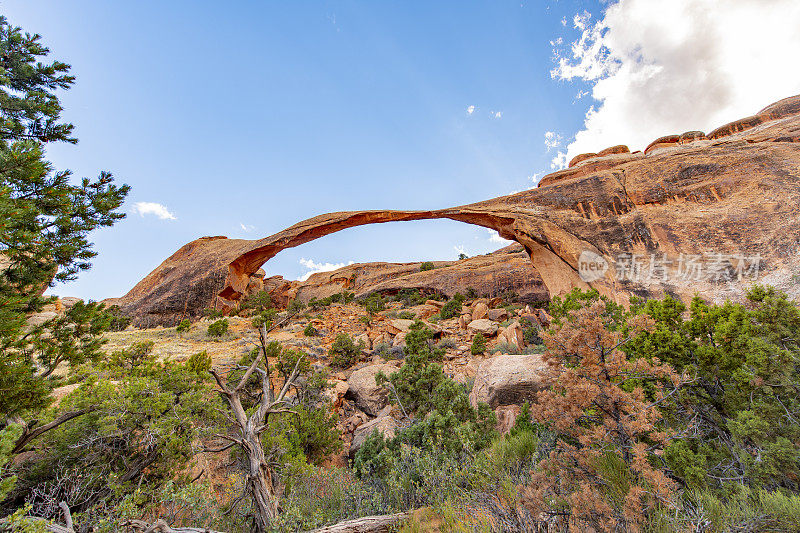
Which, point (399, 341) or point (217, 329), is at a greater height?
point (217, 329)

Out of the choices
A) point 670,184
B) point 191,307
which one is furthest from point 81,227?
point 670,184

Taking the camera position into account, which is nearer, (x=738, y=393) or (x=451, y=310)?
(x=738, y=393)

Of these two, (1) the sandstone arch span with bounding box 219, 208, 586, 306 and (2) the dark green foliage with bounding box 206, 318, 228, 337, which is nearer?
(1) the sandstone arch span with bounding box 219, 208, 586, 306

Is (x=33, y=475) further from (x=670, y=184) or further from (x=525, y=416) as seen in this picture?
(x=670, y=184)

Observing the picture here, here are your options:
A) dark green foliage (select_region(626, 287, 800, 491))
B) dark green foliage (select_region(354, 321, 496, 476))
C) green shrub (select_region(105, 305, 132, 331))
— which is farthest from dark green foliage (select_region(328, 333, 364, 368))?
green shrub (select_region(105, 305, 132, 331))

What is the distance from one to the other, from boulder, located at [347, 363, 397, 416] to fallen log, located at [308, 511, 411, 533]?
408 cm

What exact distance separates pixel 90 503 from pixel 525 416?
5.57 meters

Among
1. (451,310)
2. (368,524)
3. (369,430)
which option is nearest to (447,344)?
(451,310)

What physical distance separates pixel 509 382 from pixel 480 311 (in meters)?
8.98

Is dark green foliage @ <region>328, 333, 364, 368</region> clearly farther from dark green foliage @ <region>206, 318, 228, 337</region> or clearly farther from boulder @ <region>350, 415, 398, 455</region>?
dark green foliage @ <region>206, 318, 228, 337</region>

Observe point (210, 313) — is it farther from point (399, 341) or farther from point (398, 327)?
point (399, 341)

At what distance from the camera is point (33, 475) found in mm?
3279

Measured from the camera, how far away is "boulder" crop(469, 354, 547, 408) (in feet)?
19.4

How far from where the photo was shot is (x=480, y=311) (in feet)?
48.3
